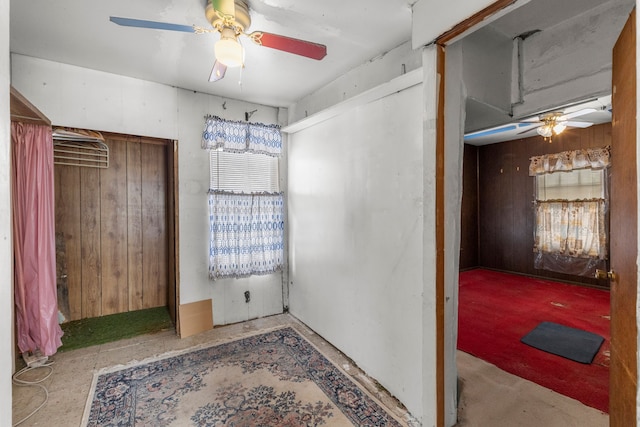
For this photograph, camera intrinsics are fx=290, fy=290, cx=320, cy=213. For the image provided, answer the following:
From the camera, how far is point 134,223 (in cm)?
353

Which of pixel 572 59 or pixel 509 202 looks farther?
pixel 509 202

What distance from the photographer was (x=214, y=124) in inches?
121

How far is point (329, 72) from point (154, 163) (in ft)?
8.20

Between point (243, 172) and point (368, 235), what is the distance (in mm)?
1683

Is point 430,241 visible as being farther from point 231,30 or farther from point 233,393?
point 233,393

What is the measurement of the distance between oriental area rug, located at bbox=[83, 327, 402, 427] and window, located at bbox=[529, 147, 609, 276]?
455 centimetres

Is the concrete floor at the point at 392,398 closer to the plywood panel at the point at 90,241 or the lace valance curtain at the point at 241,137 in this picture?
the plywood panel at the point at 90,241

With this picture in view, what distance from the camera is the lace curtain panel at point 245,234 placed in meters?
3.10

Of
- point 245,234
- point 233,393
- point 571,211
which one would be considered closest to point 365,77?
point 245,234

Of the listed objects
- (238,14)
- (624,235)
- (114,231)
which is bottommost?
(114,231)

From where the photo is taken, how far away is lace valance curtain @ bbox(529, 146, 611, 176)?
14.1ft

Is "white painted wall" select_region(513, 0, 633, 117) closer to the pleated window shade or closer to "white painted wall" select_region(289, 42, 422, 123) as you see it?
"white painted wall" select_region(289, 42, 422, 123)

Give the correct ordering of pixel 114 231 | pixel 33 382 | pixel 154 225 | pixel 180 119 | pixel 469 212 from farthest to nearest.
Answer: pixel 469 212, pixel 154 225, pixel 114 231, pixel 180 119, pixel 33 382

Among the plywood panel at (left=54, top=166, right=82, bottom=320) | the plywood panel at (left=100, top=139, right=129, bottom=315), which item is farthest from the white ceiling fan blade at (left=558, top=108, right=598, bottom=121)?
the plywood panel at (left=54, top=166, right=82, bottom=320)
